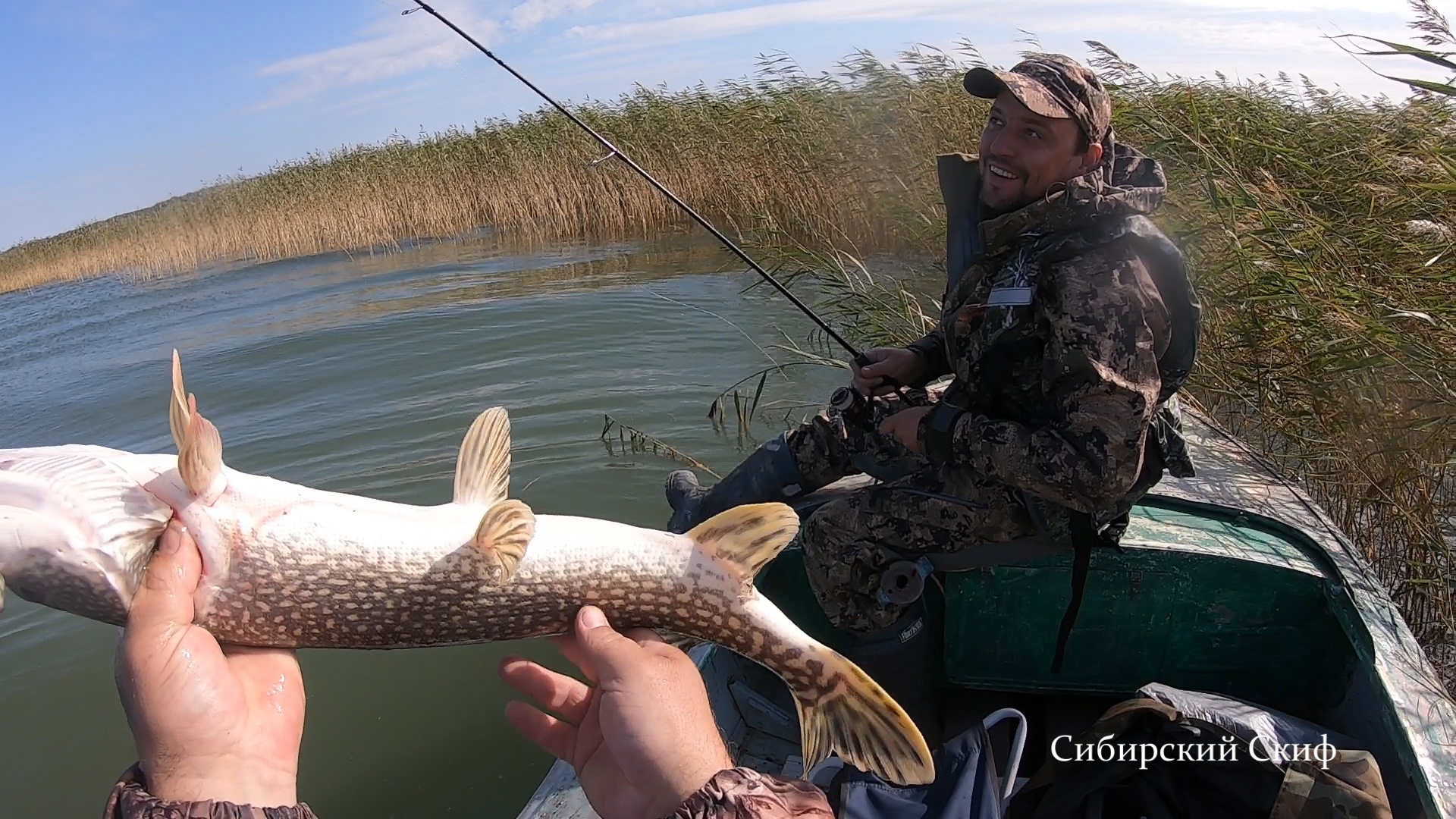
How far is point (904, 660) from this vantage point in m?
2.54

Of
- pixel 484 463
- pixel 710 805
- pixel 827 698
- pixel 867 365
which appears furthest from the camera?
pixel 867 365

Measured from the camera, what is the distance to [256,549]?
1.74 meters

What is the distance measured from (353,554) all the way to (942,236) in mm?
5846

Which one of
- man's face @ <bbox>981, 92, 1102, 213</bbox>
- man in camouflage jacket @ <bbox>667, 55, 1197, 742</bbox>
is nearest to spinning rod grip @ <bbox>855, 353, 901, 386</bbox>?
man in camouflage jacket @ <bbox>667, 55, 1197, 742</bbox>

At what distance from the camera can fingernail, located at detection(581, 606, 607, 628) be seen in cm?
180

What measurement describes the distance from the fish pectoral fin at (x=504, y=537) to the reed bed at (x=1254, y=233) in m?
2.87

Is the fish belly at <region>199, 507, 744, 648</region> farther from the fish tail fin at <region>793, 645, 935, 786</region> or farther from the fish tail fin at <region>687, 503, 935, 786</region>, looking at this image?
the fish tail fin at <region>793, 645, 935, 786</region>

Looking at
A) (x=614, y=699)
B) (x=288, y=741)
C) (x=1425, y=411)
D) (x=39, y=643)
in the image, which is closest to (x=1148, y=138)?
(x=1425, y=411)

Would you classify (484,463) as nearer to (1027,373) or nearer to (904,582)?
(904,582)

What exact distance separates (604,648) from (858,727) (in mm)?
643

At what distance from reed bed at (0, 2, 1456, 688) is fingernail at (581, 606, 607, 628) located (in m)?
2.75

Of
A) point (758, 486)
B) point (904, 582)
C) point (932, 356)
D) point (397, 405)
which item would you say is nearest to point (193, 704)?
point (904, 582)

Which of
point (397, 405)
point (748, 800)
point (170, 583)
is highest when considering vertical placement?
point (170, 583)

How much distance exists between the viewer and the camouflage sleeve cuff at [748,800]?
4.21 feet
